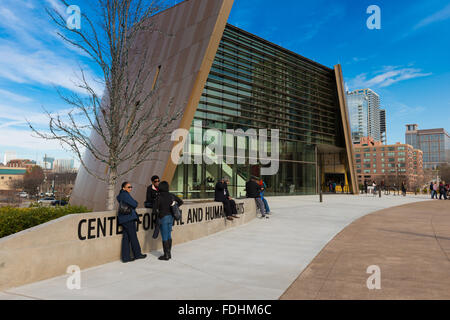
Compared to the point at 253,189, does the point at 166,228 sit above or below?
below

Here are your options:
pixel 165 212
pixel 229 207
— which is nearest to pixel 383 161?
pixel 229 207

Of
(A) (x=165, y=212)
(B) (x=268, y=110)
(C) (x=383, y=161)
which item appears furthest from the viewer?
(C) (x=383, y=161)

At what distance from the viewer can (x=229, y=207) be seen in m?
9.98

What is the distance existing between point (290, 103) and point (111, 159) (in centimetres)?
2410

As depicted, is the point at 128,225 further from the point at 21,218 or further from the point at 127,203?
the point at 21,218

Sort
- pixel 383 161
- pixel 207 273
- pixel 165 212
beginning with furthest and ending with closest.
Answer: pixel 383 161, pixel 165 212, pixel 207 273

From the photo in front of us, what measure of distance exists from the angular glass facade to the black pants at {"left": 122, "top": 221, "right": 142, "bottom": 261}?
12.5 metres

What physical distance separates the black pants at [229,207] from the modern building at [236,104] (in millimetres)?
4060

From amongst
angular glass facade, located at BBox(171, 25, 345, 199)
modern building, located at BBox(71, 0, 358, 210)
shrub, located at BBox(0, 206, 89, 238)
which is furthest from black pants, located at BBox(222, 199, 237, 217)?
angular glass facade, located at BBox(171, 25, 345, 199)

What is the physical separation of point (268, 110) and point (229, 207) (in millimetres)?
17839

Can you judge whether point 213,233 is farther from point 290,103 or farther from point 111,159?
point 290,103

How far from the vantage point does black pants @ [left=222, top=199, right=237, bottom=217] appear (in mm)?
9789

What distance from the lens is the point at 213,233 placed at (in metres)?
9.09
